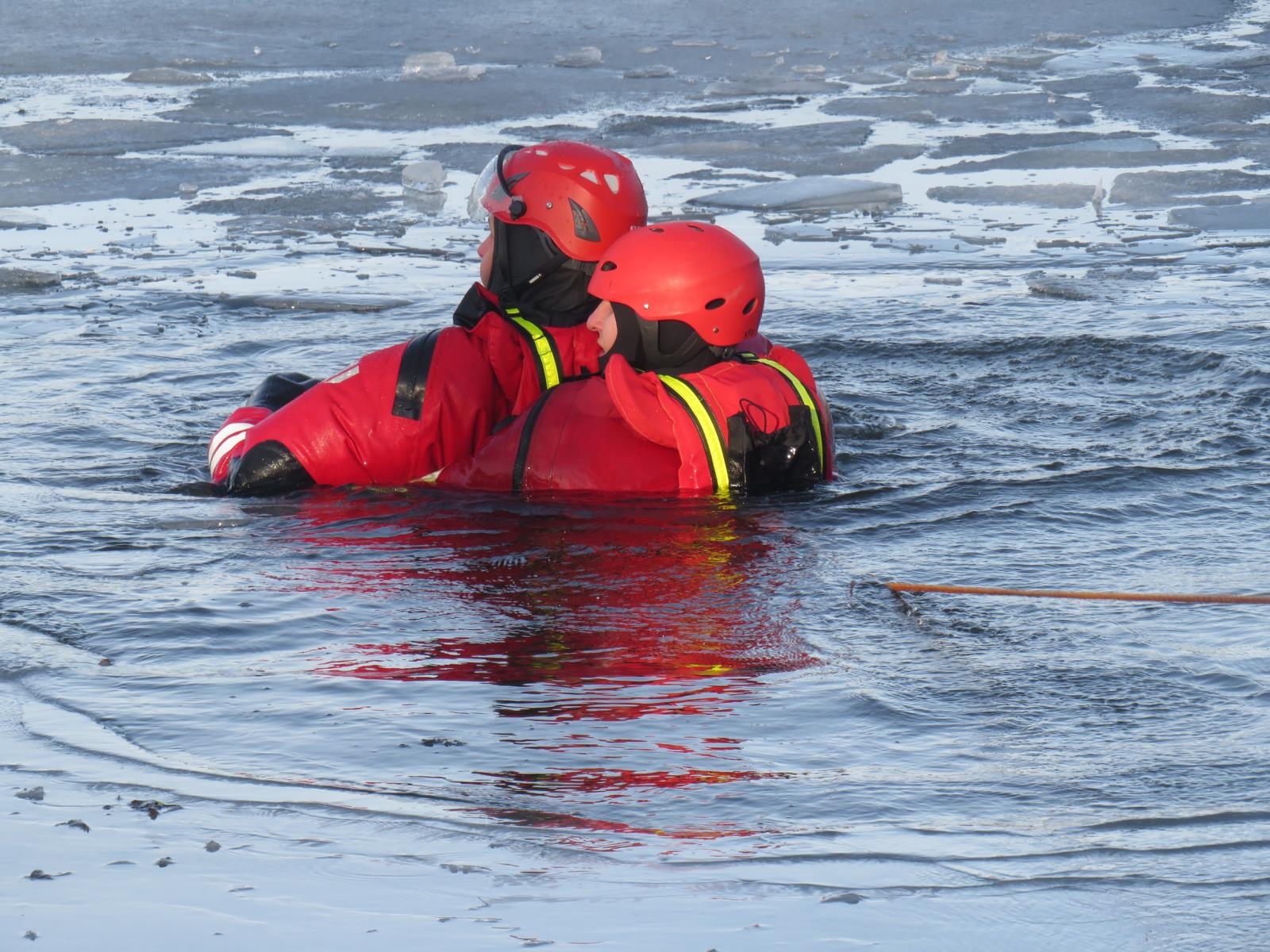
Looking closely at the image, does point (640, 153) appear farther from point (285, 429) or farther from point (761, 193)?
point (285, 429)

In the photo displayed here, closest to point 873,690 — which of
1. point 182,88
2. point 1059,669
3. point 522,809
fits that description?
point 1059,669

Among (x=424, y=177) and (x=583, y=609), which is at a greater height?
(x=424, y=177)

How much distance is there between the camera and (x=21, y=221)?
416 inches

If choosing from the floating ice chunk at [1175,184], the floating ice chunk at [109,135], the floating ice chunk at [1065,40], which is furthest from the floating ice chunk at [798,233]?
the floating ice chunk at [1065,40]

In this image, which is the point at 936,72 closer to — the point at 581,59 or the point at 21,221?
the point at 581,59

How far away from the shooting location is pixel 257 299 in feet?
28.8

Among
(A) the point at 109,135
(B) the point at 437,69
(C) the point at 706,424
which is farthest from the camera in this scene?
(B) the point at 437,69

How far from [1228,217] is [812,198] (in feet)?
8.75

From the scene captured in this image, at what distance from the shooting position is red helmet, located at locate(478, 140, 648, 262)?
19.2 feet

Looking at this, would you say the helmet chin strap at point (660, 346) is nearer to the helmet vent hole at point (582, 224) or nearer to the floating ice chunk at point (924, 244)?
the helmet vent hole at point (582, 224)

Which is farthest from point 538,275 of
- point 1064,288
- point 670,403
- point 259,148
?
point 259,148

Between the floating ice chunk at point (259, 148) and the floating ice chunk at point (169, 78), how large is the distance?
284 cm

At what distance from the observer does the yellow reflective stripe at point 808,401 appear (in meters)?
5.40

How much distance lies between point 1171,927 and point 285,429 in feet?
12.0
